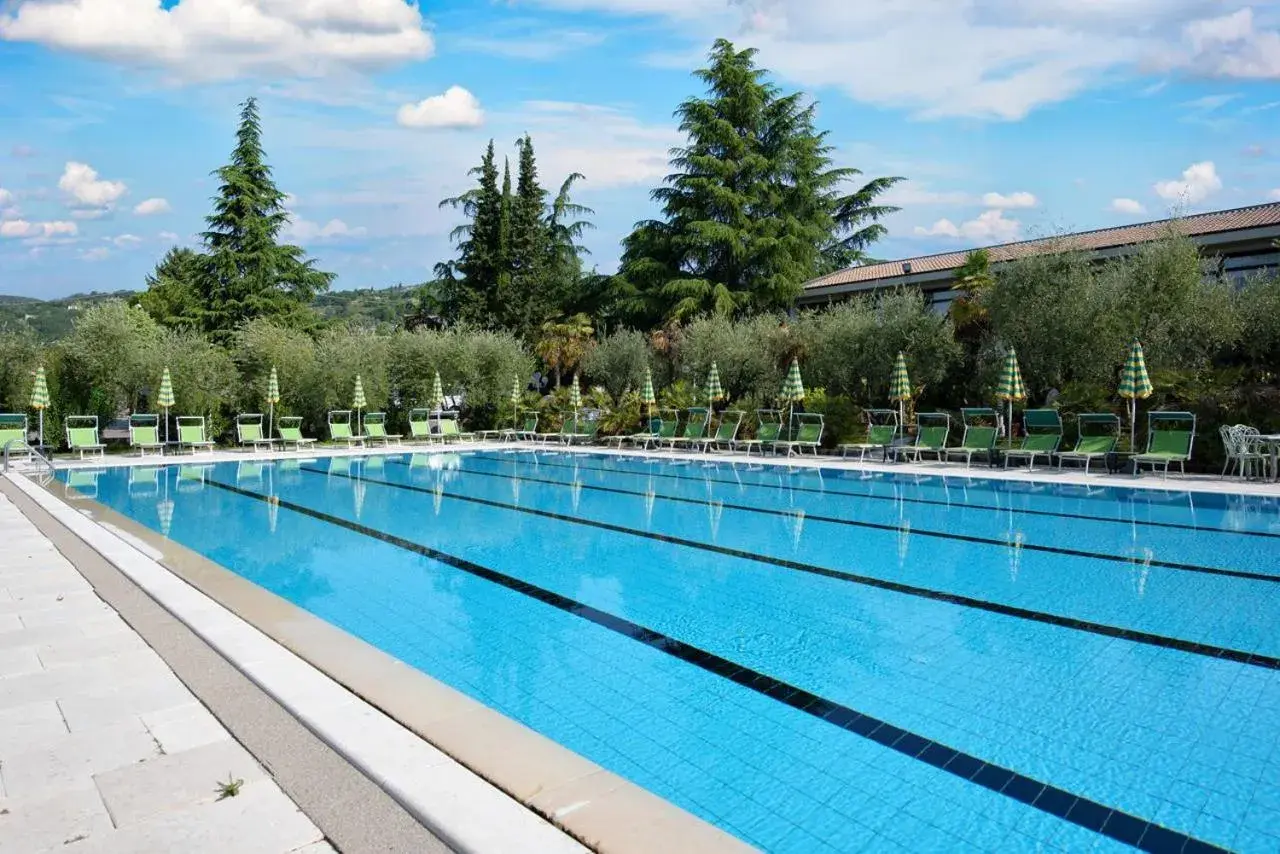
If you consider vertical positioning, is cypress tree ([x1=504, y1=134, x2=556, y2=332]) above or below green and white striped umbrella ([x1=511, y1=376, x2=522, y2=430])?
above

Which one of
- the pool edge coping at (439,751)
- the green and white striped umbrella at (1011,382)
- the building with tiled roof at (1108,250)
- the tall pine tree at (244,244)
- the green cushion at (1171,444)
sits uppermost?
the tall pine tree at (244,244)

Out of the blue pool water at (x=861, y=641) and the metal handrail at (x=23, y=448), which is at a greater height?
the metal handrail at (x=23, y=448)

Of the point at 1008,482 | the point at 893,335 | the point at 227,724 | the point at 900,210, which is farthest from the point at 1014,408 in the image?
the point at 900,210

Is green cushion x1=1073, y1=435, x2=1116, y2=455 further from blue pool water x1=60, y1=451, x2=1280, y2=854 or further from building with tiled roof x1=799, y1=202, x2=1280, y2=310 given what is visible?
building with tiled roof x1=799, y1=202, x2=1280, y2=310

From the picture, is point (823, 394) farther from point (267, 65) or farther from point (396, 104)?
point (267, 65)

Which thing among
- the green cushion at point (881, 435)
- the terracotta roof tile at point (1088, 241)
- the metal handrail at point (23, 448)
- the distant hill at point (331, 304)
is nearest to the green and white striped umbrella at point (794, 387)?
the green cushion at point (881, 435)

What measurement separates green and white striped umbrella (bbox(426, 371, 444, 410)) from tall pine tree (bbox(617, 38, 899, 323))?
889 cm

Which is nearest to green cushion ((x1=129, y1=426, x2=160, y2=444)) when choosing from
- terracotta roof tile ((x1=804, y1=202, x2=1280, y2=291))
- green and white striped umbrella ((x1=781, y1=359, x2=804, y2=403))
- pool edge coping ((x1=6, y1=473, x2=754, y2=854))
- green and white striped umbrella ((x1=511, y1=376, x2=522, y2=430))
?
green and white striped umbrella ((x1=511, y1=376, x2=522, y2=430))

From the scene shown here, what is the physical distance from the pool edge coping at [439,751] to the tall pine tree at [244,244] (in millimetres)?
30028

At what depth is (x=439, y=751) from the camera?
354 centimetres

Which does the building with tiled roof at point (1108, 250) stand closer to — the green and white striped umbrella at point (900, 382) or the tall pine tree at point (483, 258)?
the green and white striped umbrella at point (900, 382)

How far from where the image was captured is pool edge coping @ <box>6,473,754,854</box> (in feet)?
9.45

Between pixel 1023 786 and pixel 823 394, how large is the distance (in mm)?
16312

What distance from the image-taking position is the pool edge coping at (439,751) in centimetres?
288
